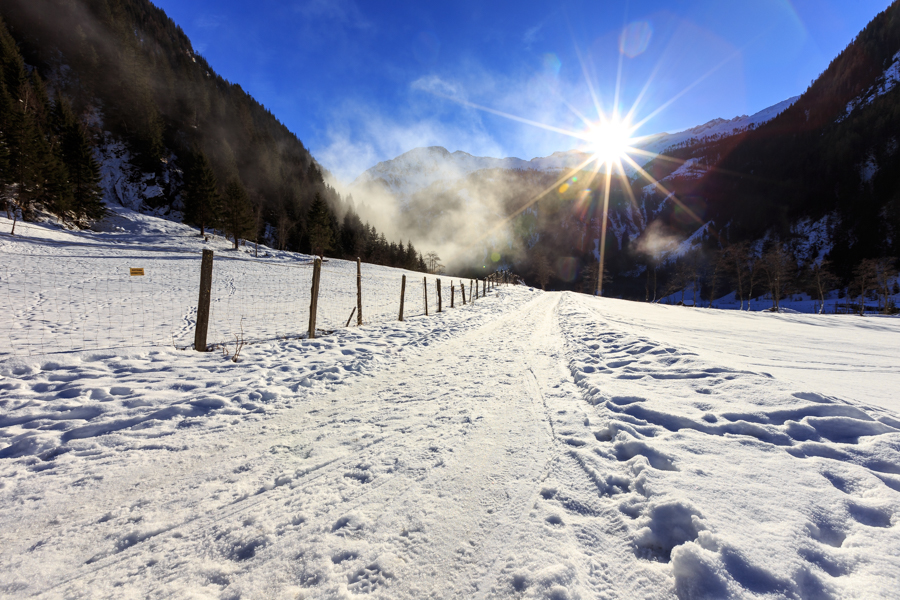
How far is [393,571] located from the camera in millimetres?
1853

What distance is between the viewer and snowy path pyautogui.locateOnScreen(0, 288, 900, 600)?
1.76 m

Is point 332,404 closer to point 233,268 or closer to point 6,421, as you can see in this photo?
point 6,421

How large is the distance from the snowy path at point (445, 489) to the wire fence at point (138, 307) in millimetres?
3353

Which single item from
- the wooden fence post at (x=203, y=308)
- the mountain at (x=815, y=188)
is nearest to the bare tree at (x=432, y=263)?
the mountain at (x=815, y=188)

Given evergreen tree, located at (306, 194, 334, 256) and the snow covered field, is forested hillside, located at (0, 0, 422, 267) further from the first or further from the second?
the snow covered field

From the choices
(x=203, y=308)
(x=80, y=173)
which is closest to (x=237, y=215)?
(x=80, y=173)

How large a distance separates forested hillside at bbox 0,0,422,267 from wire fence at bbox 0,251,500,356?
19507 mm

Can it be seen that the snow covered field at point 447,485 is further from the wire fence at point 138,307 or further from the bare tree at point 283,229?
the bare tree at point 283,229

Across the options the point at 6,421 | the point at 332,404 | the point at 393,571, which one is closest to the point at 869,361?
the point at 393,571

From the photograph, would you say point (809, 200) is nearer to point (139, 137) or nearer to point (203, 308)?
point (203, 308)

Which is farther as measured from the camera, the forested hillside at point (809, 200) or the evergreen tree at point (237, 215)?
the forested hillside at point (809, 200)

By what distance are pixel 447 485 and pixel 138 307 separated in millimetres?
15874

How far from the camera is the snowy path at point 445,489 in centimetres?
176

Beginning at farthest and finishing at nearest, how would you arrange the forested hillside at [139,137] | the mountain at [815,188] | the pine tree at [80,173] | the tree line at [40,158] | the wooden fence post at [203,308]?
the mountain at [815,188], the pine tree at [80,173], the forested hillside at [139,137], the tree line at [40,158], the wooden fence post at [203,308]
